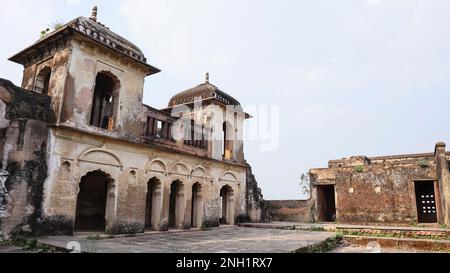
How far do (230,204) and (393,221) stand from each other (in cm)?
862

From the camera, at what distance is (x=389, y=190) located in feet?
56.3

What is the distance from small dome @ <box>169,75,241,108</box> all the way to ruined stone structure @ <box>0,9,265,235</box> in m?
0.07

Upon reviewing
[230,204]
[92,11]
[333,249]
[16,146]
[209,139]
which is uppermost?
[92,11]

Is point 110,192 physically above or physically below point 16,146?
below

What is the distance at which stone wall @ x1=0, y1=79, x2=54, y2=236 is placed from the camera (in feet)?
25.1

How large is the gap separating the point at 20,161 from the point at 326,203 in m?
18.2

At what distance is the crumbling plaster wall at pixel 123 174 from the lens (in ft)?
28.2

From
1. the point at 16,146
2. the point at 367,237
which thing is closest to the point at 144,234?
the point at 16,146

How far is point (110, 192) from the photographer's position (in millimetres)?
10117

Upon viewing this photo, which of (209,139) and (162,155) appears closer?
(162,155)

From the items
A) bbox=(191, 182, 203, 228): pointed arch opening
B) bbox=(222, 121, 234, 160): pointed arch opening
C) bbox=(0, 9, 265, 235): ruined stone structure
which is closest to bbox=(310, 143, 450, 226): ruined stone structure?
bbox=(222, 121, 234, 160): pointed arch opening

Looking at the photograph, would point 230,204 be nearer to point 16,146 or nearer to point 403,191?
point 403,191
